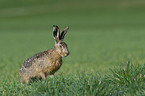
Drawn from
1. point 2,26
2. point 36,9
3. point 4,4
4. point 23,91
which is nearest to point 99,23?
point 2,26

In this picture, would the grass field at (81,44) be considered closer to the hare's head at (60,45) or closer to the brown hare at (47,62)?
the brown hare at (47,62)

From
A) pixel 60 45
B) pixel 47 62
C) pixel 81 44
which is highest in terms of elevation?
pixel 81 44

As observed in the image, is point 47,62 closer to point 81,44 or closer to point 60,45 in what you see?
point 60,45

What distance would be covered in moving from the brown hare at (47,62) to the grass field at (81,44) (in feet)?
1.01

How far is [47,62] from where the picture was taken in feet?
18.7

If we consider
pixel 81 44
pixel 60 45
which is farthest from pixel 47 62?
pixel 81 44

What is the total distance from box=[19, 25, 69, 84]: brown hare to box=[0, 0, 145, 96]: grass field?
308 millimetres

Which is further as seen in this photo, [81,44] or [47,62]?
[81,44]

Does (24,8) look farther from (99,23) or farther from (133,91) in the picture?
(133,91)

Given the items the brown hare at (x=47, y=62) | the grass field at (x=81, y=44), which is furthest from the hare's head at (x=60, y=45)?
the grass field at (x=81, y=44)

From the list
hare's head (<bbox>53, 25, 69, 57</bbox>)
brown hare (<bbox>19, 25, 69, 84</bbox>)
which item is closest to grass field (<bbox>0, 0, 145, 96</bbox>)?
brown hare (<bbox>19, 25, 69, 84</bbox>)

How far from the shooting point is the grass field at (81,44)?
197 inches

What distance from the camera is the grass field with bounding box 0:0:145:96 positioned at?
4.99m

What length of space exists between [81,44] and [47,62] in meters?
15.1
